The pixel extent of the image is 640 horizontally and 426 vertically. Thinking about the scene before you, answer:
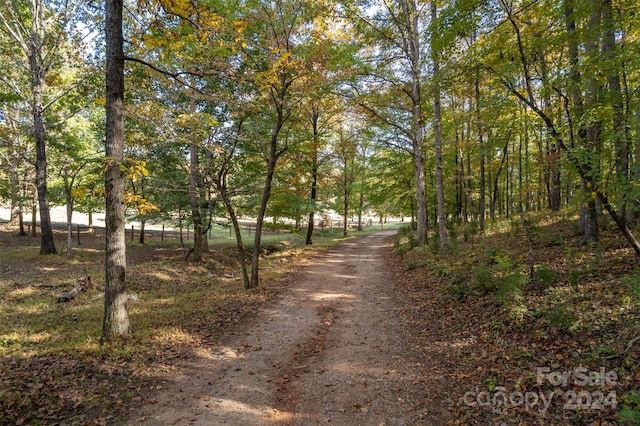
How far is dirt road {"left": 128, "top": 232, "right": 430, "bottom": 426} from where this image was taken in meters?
4.06

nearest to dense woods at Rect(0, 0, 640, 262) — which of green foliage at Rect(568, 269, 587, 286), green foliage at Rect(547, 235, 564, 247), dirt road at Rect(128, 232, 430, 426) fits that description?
green foliage at Rect(547, 235, 564, 247)

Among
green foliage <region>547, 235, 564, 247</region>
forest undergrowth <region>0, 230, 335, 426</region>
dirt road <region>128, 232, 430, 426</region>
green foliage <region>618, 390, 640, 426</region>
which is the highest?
green foliage <region>547, 235, 564, 247</region>

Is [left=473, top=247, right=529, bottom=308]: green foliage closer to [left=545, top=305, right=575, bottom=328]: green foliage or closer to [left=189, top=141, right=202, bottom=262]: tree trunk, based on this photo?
[left=545, top=305, right=575, bottom=328]: green foliage

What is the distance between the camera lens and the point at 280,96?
32.5 ft

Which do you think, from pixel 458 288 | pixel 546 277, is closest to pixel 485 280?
pixel 458 288

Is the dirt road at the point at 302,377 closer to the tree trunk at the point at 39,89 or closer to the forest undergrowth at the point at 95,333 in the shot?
the forest undergrowth at the point at 95,333

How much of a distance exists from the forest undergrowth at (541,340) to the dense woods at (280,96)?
1095 millimetres

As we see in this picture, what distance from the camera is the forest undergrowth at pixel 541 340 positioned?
3.63 meters

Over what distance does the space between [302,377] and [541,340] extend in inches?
154

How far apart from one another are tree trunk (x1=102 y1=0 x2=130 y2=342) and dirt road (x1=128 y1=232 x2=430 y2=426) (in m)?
1.94

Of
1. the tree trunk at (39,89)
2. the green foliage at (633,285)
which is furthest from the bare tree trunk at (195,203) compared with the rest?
the green foliage at (633,285)

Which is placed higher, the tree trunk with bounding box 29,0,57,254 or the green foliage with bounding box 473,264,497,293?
the tree trunk with bounding box 29,0,57,254

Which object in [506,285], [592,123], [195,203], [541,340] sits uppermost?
[592,123]

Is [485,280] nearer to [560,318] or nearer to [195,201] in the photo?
[560,318]
